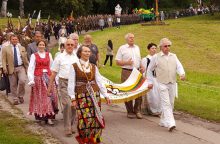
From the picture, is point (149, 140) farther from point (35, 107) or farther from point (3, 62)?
point (3, 62)

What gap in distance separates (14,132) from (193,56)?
26.1 metres

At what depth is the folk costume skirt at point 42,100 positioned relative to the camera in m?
11.1

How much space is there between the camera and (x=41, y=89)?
438 inches

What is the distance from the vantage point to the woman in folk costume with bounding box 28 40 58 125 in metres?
11.1

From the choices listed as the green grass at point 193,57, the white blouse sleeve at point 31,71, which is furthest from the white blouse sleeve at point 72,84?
the green grass at point 193,57

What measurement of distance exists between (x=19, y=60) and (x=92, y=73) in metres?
5.76

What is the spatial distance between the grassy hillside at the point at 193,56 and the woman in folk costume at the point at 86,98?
4.13m

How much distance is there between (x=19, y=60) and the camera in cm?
1408

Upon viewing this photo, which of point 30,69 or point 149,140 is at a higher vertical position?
point 30,69

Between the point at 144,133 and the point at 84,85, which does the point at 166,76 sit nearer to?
the point at 144,133

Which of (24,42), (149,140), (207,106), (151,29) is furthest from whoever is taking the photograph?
(151,29)

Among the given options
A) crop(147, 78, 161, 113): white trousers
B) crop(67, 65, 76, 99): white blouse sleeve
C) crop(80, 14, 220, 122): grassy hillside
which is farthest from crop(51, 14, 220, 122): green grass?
crop(67, 65, 76, 99): white blouse sleeve

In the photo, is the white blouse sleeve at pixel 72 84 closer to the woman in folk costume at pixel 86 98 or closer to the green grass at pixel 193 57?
the woman in folk costume at pixel 86 98

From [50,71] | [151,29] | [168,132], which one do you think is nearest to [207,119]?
[168,132]
